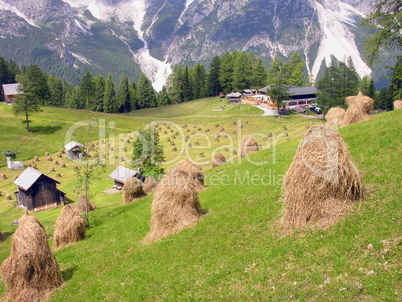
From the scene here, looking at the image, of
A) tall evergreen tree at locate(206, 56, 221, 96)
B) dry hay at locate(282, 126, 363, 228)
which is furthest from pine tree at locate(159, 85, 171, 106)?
dry hay at locate(282, 126, 363, 228)

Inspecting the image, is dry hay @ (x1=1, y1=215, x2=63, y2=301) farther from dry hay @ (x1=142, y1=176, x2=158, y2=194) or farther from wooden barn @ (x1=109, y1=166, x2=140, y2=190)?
wooden barn @ (x1=109, y1=166, x2=140, y2=190)

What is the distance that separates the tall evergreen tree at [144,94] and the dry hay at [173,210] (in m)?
116

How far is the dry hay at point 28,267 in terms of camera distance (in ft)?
40.3

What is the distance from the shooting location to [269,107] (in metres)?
86.7

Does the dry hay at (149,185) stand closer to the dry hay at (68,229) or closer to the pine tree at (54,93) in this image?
the dry hay at (68,229)

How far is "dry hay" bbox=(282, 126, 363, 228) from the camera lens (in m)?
10.3

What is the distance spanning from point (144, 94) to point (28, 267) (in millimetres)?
118447

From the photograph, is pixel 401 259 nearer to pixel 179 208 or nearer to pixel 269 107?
pixel 179 208

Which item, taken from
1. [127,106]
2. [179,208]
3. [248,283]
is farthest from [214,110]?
[248,283]

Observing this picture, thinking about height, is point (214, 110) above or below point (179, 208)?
above

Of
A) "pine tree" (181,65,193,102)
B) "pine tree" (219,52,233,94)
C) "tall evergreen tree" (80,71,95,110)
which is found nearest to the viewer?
"tall evergreen tree" (80,71,95,110)

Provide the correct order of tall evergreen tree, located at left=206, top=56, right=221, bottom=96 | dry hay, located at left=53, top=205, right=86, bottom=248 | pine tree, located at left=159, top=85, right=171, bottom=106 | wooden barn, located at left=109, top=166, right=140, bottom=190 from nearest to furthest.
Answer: dry hay, located at left=53, top=205, right=86, bottom=248, wooden barn, located at left=109, top=166, right=140, bottom=190, tall evergreen tree, located at left=206, top=56, right=221, bottom=96, pine tree, located at left=159, top=85, right=171, bottom=106

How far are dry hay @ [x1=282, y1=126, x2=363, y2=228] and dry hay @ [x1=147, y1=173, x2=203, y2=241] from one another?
5.63 m

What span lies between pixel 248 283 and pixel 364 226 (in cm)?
421
